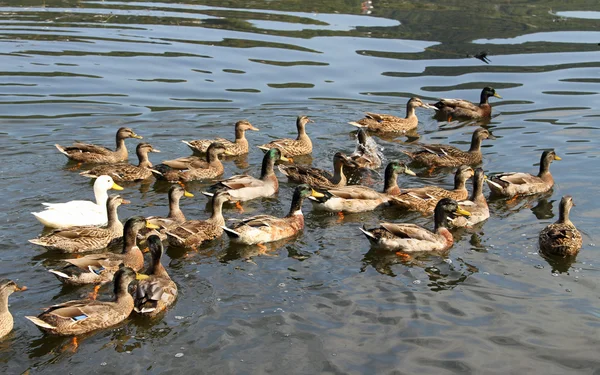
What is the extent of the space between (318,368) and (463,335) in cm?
173

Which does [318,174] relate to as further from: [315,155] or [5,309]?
[5,309]

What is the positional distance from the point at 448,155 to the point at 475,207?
287cm

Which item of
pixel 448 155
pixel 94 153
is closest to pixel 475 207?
pixel 448 155

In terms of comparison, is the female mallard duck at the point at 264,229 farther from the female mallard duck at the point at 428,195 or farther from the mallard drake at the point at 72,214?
the mallard drake at the point at 72,214

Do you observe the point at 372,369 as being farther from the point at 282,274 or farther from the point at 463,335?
the point at 282,274

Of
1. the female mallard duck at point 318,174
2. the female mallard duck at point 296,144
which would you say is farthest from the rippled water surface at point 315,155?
the female mallard duck at point 318,174

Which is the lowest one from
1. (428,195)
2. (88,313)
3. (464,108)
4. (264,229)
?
(88,313)

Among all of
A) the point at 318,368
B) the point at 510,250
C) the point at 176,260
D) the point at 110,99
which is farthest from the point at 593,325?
the point at 110,99

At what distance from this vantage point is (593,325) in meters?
9.20

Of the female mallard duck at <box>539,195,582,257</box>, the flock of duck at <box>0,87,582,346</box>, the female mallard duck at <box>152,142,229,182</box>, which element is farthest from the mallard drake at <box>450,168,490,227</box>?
the female mallard duck at <box>152,142,229,182</box>

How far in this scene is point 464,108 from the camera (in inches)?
734

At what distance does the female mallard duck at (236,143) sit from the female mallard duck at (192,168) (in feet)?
2.74

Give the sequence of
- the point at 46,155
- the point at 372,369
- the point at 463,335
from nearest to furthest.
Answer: the point at 372,369
the point at 463,335
the point at 46,155

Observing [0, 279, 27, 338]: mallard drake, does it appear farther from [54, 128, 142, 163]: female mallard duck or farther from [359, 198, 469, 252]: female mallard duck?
[54, 128, 142, 163]: female mallard duck
